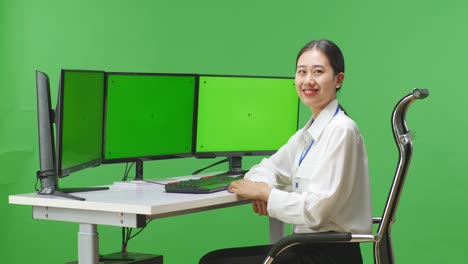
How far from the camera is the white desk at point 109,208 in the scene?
2.55 m

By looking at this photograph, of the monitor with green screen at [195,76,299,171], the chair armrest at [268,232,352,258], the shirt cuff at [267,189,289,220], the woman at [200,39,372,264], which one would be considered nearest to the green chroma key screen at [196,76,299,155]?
the monitor with green screen at [195,76,299,171]

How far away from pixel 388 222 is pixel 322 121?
507 mm

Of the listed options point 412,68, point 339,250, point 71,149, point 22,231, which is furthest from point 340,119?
point 22,231

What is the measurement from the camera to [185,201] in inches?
106

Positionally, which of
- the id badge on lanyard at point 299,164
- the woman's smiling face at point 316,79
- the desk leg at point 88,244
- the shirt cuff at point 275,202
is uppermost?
the woman's smiling face at point 316,79

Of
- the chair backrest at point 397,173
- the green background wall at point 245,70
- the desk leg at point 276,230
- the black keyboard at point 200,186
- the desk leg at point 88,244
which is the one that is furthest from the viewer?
the green background wall at point 245,70

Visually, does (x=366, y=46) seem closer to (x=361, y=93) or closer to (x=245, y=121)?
(x=361, y=93)

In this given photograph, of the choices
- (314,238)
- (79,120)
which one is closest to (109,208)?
→ (79,120)

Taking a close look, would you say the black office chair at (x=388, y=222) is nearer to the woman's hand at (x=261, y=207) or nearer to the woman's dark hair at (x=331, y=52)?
the woman's hand at (x=261, y=207)

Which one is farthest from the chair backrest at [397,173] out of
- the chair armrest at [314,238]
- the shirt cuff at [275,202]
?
the shirt cuff at [275,202]

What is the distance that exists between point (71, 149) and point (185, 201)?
19.2 inches

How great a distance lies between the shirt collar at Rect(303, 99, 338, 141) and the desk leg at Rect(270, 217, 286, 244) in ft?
2.78

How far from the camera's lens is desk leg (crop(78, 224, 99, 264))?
2654mm

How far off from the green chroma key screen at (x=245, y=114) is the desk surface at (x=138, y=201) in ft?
2.19
